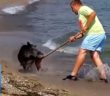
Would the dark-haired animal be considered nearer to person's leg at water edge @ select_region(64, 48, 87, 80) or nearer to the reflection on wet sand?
person's leg at water edge @ select_region(64, 48, 87, 80)

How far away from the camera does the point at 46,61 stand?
1001cm

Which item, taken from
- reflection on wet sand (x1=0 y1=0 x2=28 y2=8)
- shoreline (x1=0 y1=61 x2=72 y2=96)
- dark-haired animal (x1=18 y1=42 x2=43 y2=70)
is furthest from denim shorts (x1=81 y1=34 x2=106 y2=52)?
reflection on wet sand (x1=0 y1=0 x2=28 y2=8)

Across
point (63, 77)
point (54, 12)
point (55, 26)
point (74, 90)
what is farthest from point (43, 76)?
point (54, 12)

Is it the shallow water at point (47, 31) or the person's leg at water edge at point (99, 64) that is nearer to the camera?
the person's leg at water edge at point (99, 64)

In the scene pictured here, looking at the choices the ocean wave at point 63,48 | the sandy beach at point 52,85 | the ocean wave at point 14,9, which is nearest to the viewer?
the sandy beach at point 52,85

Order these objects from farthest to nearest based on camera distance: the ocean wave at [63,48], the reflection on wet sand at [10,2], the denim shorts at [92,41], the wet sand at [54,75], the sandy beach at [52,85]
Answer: the reflection on wet sand at [10,2] < the ocean wave at [63,48] < the denim shorts at [92,41] < the wet sand at [54,75] < the sandy beach at [52,85]

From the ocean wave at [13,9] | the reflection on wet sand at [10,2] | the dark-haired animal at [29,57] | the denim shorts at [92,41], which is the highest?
the reflection on wet sand at [10,2]

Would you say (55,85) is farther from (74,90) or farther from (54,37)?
(54,37)

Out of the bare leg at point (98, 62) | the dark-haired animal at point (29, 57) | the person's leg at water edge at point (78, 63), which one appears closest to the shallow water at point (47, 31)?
the dark-haired animal at point (29, 57)

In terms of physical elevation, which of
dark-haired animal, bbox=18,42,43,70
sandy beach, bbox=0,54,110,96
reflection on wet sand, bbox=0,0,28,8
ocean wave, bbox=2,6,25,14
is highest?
reflection on wet sand, bbox=0,0,28,8

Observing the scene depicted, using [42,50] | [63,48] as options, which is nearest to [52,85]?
[42,50]

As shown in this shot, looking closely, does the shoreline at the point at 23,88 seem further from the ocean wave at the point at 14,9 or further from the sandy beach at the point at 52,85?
the ocean wave at the point at 14,9

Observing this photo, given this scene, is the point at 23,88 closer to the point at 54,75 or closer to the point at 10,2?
the point at 54,75

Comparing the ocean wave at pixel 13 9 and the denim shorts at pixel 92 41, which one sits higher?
the ocean wave at pixel 13 9
